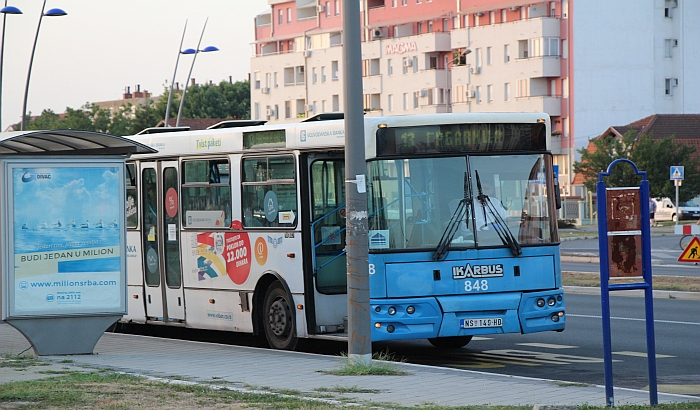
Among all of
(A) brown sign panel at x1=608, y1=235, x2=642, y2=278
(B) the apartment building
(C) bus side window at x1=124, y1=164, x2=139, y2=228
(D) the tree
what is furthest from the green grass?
(B) the apartment building

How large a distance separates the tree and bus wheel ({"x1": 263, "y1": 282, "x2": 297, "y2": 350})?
5692cm

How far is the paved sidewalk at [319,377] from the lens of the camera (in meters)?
10.1

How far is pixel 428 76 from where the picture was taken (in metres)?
98.2

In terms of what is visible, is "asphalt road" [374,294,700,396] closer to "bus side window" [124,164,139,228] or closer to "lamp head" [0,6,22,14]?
"bus side window" [124,164,139,228]

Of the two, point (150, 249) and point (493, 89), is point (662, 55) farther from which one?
point (150, 249)

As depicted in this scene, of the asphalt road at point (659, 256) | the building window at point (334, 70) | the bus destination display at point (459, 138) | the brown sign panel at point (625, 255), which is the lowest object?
the asphalt road at point (659, 256)

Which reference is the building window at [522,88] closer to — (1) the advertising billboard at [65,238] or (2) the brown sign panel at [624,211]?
(1) the advertising billboard at [65,238]

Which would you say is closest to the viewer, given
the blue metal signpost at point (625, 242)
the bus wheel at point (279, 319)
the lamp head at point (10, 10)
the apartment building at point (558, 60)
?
the blue metal signpost at point (625, 242)

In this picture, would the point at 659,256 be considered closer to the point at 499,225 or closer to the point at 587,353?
the point at 587,353

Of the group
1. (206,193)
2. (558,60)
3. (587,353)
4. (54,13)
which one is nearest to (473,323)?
(587,353)

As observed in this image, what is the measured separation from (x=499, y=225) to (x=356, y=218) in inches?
81.5

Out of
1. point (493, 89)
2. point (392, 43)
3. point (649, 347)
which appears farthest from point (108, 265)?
point (392, 43)

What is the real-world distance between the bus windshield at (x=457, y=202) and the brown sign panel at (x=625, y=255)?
13.1 ft

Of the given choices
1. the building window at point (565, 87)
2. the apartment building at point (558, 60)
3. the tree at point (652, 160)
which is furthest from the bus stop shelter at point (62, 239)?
the building window at point (565, 87)
